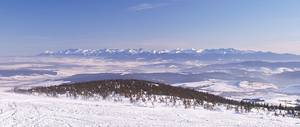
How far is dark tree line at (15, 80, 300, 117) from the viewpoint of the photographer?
115 feet

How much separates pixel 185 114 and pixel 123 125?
203 inches

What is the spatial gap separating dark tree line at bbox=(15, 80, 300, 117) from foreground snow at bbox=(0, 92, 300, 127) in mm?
3183

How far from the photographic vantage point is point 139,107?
3186 cm

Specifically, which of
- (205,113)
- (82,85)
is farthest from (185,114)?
(82,85)

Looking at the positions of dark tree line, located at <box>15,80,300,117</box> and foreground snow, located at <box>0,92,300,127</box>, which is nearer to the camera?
foreground snow, located at <box>0,92,300,127</box>

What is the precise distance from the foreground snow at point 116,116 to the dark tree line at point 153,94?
10.4 feet

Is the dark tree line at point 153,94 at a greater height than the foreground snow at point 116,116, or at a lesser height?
greater

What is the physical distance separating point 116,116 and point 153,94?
37.2 feet

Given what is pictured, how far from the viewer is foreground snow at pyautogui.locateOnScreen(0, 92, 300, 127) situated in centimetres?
2601

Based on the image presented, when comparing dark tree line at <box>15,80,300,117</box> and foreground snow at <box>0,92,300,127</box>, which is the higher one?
dark tree line at <box>15,80,300,117</box>

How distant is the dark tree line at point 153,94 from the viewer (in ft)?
115

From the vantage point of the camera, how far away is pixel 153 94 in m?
39.2

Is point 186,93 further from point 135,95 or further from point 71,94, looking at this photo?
point 71,94

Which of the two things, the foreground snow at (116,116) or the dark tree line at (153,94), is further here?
the dark tree line at (153,94)
